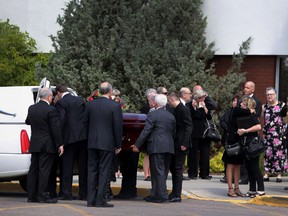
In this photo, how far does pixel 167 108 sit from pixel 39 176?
2545 mm

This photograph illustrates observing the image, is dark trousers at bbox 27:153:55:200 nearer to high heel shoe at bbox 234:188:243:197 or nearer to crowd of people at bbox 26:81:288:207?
crowd of people at bbox 26:81:288:207

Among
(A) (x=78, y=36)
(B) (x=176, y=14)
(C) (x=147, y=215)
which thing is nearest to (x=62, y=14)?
(A) (x=78, y=36)

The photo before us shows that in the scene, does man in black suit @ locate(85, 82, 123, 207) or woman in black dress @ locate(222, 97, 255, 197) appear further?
woman in black dress @ locate(222, 97, 255, 197)

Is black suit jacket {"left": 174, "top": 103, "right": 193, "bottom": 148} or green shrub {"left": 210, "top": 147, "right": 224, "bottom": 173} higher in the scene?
black suit jacket {"left": 174, "top": 103, "right": 193, "bottom": 148}

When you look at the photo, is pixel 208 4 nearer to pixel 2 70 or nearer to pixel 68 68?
pixel 68 68

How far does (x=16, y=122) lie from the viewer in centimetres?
1557

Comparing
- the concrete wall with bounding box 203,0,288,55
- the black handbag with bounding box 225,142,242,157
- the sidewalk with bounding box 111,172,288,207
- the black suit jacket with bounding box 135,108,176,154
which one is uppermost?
the concrete wall with bounding box 203,0,288,55

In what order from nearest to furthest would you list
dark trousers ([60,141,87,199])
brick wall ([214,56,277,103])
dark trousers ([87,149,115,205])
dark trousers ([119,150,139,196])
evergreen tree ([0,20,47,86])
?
dark trousers ([87,149,115,205]) → dark trousers ([60,141,87,199]) → dark trousers ([119,150,139,196]) → brick wall ([214,56,277,103]) → evergreen tree ([0,20,47,86])

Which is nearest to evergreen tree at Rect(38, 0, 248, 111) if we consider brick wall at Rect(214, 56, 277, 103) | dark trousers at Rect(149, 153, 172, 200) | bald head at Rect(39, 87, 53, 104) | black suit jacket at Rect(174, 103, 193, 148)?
brick wall at Rect(214, 56, 277, 103)

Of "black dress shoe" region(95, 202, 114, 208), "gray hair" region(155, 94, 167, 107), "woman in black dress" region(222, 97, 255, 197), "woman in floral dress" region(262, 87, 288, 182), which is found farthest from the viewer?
"woman in floral dress" region(262, 87, 288, 182)

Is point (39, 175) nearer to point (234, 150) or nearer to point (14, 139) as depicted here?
point (14, 139)

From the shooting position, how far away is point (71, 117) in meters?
15.5

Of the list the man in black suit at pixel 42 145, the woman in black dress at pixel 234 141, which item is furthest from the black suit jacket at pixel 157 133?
the man in black suit at pixel 42 145

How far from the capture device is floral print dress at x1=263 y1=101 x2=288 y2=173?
18.7 meters
